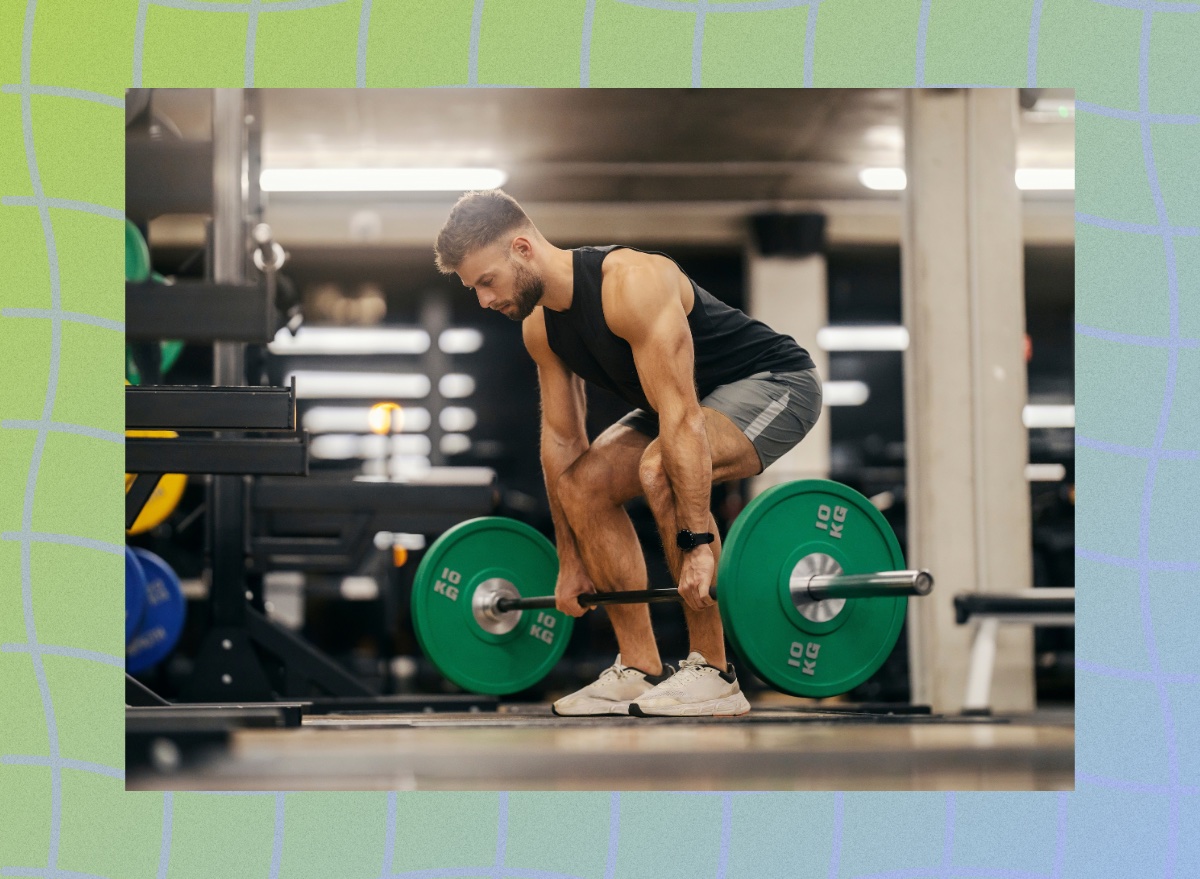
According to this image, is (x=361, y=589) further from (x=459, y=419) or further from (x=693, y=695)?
(x=693, y=695)

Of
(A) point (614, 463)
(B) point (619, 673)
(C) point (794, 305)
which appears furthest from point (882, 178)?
(B) point (619, 673)

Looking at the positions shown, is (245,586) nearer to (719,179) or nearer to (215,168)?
(215,168)

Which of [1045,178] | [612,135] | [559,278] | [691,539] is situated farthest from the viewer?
[612,135]

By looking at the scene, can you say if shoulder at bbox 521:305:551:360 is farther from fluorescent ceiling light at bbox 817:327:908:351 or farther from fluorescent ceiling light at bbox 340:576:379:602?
fluorescent ceiling light at bbox 817:327:908:351

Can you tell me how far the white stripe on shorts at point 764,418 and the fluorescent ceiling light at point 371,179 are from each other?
3.35 feet

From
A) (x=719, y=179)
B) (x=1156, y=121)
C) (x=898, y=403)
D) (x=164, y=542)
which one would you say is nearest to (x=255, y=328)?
(x=1156, y=121)

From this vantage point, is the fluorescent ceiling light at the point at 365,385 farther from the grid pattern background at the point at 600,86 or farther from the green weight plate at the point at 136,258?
the grid pattern background at the point at 600,86

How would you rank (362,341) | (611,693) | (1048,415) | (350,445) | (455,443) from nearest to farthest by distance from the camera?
1. (611,693)
2. (1048,415)
3. (350,445)
4. (362,341)
5. (455,443)

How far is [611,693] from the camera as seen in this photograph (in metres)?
2.64

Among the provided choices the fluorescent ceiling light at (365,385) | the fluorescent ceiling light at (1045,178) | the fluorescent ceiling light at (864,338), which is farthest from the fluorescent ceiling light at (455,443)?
the fluorescent ceiling light at (1045,178)

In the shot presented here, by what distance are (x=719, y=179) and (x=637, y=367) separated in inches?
127

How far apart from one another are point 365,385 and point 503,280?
503cm

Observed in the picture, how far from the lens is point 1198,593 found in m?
2.26

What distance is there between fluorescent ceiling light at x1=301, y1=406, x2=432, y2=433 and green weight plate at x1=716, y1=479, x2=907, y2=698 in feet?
14.9
